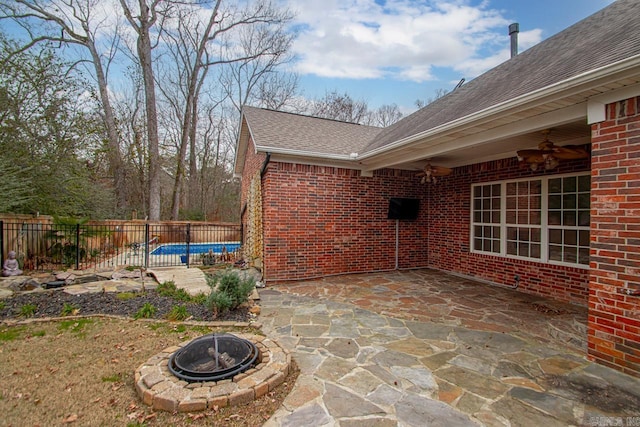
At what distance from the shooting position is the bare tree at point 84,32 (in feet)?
39.6

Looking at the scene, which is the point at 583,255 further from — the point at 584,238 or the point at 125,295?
the point at 125,295

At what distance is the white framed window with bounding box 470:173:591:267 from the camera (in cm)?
496

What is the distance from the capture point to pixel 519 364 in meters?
2.99

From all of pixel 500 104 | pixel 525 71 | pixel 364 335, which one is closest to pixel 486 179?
pixel 525 71

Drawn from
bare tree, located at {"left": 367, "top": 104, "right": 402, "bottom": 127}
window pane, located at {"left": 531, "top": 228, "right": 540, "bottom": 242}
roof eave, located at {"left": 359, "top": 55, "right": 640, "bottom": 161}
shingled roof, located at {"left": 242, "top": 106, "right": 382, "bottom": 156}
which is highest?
bare tree, located at {"left": 367, "top": 104, "right": 402, "bottom": 127}

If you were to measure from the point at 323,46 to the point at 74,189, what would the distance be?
11599 mm

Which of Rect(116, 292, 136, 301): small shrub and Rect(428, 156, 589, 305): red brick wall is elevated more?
Rect(428, 156, 589, 305): red brick wall

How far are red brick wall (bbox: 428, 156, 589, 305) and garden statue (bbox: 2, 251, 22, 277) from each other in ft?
32.3

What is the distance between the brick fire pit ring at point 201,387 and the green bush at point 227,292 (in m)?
1.39

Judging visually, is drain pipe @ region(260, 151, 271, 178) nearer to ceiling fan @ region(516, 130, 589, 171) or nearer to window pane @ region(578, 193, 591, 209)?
ceiling fan @ region(516, 130, 589, 171)

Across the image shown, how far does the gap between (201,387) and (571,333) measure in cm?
428

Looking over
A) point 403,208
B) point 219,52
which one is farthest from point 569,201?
point 219,52

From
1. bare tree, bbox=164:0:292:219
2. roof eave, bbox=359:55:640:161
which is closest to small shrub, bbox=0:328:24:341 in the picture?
roof eave, bbox=359:55:640:161

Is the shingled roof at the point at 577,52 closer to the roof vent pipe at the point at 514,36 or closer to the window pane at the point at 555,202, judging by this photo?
the roof vent pipe at the point at 514,36
